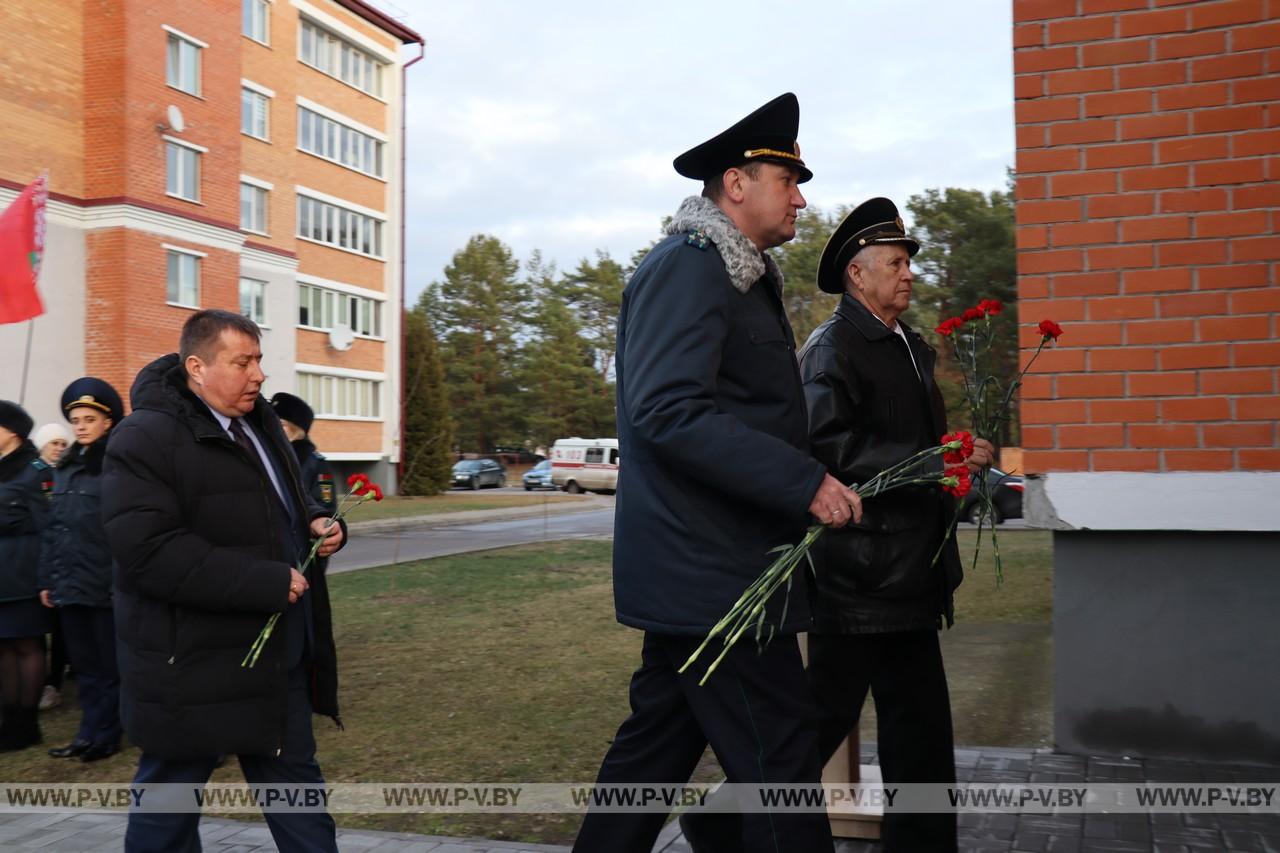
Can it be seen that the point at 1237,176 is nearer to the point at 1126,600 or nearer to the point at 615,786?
the point at 1126,600

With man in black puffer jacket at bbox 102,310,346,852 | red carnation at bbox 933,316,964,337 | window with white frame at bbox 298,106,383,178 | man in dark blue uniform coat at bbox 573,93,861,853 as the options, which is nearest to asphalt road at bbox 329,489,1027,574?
man in black puffer jacket at bbox 102,310,346,852

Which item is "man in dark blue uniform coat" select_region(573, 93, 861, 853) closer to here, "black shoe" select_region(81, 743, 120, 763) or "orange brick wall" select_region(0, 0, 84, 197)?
"black shoe" select_region(81, 743, 120, 763)

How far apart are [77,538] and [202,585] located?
3.38 m

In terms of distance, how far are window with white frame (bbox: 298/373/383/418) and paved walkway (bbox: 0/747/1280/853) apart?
3504cm

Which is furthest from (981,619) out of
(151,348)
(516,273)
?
(516,273)

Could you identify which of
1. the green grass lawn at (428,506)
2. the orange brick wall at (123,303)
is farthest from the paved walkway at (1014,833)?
the orange brick wall at (123,303)

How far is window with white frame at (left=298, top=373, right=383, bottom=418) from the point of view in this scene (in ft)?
129

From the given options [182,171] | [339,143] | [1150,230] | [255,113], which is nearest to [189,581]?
[1150,230]

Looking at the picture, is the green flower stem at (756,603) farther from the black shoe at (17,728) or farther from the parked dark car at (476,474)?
the parked dark car at (476,474)

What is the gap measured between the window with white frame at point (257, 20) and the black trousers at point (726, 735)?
119 feet

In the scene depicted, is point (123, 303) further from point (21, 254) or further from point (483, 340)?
point (483, 340)

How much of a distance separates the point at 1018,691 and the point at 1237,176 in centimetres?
317

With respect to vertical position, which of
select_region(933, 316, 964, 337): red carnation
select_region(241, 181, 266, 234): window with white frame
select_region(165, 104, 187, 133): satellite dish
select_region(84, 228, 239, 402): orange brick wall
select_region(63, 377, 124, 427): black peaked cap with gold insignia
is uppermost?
select_region(165, 104, 187, 133): satellite dish

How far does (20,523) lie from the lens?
6.17m
